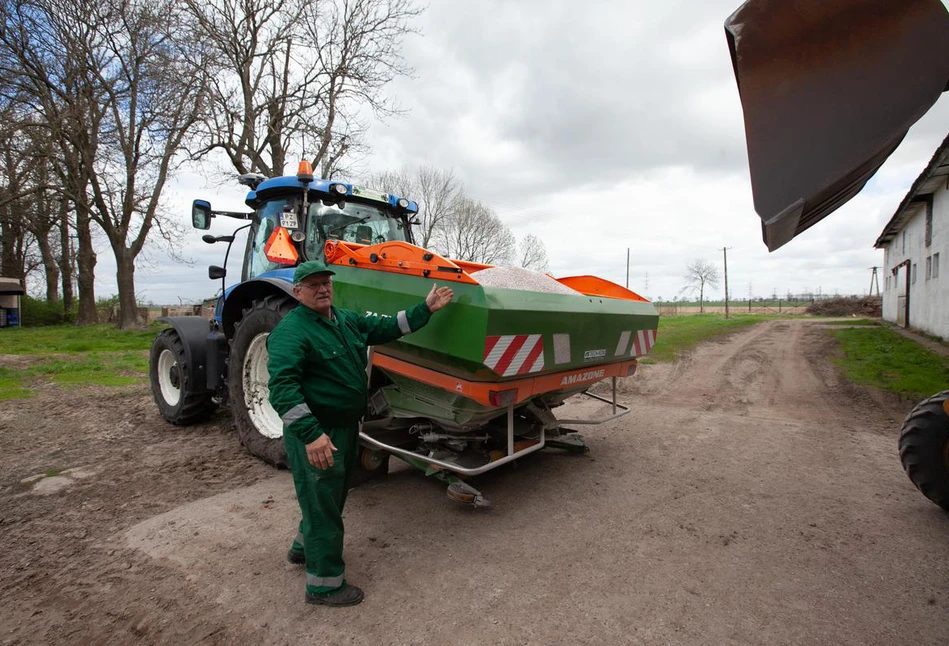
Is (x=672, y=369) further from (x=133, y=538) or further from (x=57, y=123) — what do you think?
(x=57, y=123)

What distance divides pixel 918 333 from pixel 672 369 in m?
11.3

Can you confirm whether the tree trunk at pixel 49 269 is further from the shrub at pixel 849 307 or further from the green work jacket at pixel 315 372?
the shrub at pixel 849 307

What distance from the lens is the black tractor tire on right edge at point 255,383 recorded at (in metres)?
4.15

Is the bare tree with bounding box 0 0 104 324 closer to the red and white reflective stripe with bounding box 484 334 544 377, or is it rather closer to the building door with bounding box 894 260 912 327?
the red and white reflective stripe with bounding box 484 334 544 377

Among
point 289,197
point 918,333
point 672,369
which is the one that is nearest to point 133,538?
point 289,197

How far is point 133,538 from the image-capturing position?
10.2 ft

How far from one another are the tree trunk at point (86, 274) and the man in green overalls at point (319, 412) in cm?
2086

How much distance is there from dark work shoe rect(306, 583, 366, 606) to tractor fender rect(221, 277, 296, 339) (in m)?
2.17

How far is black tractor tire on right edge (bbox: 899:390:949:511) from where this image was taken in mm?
3311

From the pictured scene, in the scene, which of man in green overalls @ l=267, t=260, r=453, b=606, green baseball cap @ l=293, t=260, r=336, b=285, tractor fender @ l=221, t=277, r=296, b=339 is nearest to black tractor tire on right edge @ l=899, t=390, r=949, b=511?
man in green overalls @ l=267, t=260, r=453, b=606

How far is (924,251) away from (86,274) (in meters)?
29.5

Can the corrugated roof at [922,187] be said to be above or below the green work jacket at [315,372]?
above

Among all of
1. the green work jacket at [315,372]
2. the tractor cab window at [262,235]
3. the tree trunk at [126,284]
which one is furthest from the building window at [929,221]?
the tree trunk at [126,284]

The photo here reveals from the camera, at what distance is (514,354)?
9.99 feet
